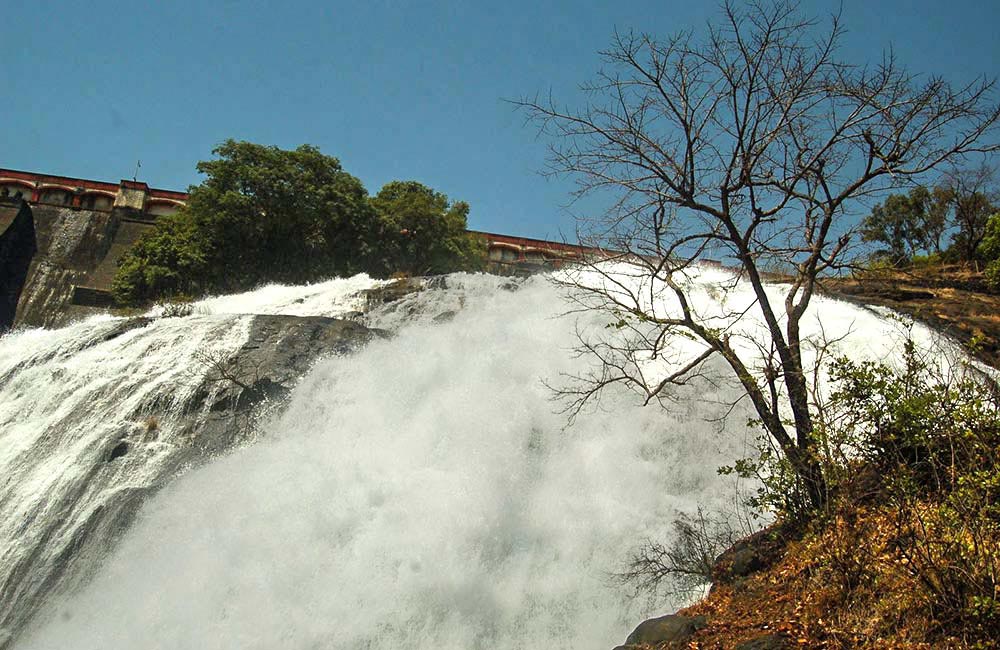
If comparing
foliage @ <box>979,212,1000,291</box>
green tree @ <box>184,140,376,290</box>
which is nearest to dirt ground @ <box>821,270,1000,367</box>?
foliage @ <box>979,212,1000,291</box>

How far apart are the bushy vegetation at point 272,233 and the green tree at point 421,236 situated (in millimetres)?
43

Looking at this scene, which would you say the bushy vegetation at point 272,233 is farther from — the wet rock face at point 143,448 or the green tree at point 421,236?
the wet rock face at point 143,448

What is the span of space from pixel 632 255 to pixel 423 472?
4.78 m

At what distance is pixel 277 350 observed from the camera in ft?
48.7

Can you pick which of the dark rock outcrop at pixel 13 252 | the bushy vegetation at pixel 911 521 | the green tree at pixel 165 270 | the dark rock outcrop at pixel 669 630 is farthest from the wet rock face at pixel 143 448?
the dark rock outcrop at pixel 13 252

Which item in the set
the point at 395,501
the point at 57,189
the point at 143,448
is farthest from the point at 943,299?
the point at 57,189

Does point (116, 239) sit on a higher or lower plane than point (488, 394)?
higher

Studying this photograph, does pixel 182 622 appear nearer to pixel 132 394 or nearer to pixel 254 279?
pixel 132 394

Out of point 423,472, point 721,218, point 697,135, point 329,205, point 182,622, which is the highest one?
point 329,205

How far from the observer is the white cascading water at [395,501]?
8.48m

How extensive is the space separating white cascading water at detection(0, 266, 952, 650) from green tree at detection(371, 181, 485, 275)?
48.0 ft

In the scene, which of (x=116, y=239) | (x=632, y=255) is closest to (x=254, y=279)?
(x=116, y=239)

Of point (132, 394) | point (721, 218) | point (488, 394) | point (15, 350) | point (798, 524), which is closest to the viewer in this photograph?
point (798, 524)

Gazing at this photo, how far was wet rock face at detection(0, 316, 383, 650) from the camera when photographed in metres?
10.8
